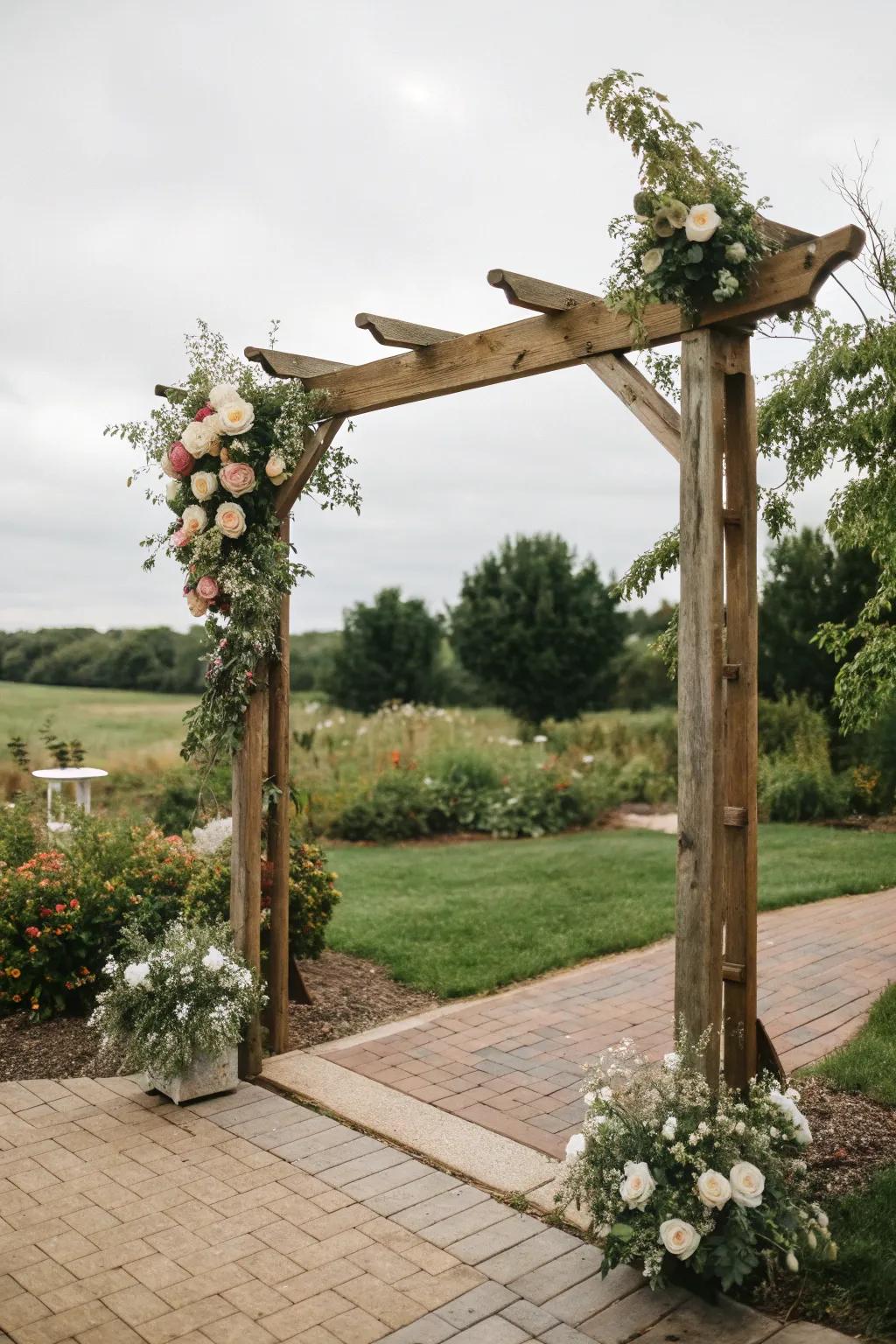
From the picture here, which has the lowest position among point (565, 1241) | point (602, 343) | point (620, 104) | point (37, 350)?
point (565, 1241)

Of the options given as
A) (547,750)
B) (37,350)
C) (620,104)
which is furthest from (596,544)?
(620,104)

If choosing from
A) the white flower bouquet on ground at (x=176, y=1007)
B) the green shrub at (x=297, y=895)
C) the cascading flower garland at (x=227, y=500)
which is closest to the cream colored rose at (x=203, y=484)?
the cascading flower garland at (x=227, y=500)

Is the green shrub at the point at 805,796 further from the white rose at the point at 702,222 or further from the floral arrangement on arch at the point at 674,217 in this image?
the white rose at the point at 702,222

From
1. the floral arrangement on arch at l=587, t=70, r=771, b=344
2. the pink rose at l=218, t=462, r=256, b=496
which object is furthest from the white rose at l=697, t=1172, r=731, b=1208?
the pink rose at l=218, t=462, r=256, b=496

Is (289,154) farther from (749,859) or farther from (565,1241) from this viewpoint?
(565,1241)

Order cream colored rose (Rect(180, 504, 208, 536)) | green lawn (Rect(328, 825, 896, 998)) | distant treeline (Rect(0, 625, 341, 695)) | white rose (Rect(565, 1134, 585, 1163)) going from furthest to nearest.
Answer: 1. distant treeline (Rect(0, 625, 341, 695))
2. green lawn (Rect(328, 825, 896, 998))
3. cream colored rose (Rect(180, 504, 208, 536))
4. white rose (Rect(565, 1134, 585, 1163))

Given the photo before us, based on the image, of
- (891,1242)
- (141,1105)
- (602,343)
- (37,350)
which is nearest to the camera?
(891,1242)

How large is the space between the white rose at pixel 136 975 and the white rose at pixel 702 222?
3.45 meters

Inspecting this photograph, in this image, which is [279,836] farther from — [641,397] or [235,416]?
[641,397]

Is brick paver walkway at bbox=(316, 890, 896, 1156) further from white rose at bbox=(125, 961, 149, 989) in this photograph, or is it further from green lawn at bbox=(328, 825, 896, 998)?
white rose at bbox=(125, 961, 149, 989)

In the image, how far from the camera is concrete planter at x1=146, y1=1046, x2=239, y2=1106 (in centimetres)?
432

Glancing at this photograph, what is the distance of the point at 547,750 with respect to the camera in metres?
14.3

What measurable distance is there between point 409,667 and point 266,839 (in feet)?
55.8

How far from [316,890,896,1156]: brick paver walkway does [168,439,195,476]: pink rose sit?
280cm
